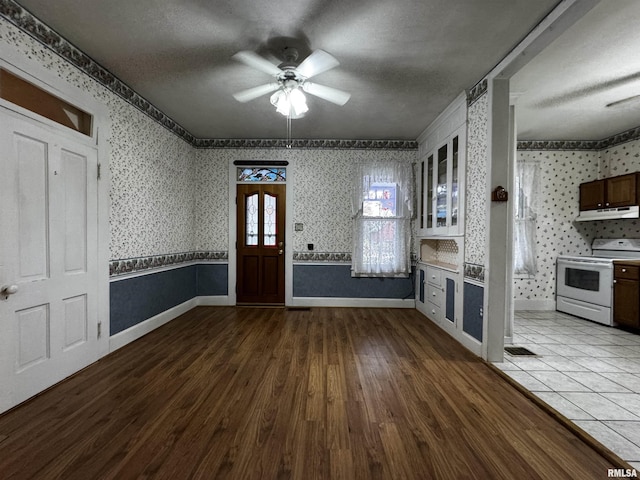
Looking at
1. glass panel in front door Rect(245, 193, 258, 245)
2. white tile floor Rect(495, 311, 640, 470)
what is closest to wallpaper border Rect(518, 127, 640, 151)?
white tile floor Rect(495, 311, 640, 470)

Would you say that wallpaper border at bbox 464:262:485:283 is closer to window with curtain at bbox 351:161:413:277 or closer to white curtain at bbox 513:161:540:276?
window with curtain at bbox 351:161:413:277

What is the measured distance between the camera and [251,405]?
7.09ft

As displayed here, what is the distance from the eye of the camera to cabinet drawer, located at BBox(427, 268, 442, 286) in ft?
13.7

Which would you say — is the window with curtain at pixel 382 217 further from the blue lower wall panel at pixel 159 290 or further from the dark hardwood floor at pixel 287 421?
the blue lower wall panel at pixel 159 290

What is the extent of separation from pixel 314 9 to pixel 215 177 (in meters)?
3.56

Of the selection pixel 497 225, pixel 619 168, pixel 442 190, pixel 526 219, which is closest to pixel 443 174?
pixel 442 190

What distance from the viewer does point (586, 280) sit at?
180 inches

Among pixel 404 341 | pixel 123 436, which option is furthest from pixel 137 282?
pixel 404 341

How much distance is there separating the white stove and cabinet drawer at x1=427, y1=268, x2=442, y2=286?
2359 millimetres

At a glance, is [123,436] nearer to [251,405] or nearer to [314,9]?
[251,405]

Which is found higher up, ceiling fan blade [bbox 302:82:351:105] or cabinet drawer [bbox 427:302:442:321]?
ceiling fan blade [bbox 302:82:351:105]

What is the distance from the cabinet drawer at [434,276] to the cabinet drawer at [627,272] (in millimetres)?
2430

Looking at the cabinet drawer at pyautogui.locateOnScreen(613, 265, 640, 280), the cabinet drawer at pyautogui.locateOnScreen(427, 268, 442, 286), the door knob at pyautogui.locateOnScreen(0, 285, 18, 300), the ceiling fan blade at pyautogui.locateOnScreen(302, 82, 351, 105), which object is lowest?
the cabinet drawer at pyautogui.locateOnScreen(427, 268, 442, 286)

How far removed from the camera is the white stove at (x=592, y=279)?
4.27 m
